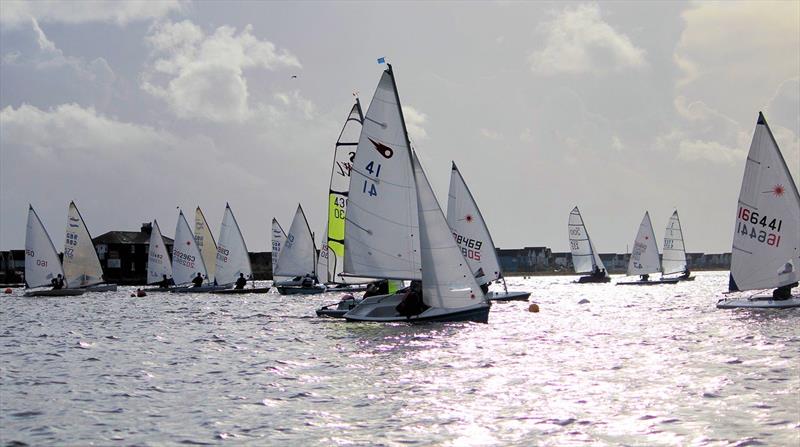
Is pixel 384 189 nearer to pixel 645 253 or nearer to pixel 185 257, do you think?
pixel 185 257

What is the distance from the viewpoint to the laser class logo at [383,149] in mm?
33625

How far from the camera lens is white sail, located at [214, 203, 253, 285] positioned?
81188 mm

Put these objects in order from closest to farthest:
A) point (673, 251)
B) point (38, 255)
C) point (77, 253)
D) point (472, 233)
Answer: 1. point (472, 233)
2. point (38, 255)
3. point (77, 253)
4. point (673, 251)

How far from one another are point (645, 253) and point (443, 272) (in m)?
71.9

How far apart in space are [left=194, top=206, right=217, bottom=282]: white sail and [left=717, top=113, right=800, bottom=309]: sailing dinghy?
6127cm

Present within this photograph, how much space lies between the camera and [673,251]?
324 feet

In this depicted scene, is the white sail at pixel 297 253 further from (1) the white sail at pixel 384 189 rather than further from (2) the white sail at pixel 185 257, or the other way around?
(1) the white sail at pixel 384 189

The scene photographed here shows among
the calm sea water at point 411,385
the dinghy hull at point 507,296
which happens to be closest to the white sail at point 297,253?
the dinghy hull at point 507,296

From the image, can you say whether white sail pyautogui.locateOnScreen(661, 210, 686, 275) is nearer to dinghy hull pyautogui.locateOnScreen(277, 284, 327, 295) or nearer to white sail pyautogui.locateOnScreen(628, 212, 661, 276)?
white sail pyautogui.locateOnScreen(628, 212, 661, 276)

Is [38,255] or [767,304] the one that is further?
[38,255]

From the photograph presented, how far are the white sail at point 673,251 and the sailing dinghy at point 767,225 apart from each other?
2191 inches

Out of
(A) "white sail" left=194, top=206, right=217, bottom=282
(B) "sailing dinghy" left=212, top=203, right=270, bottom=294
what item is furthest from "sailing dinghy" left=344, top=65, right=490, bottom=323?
(A) "white sail" left=194, top=206, right=217, bottom=282

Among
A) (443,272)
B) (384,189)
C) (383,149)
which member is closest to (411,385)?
(443,272)

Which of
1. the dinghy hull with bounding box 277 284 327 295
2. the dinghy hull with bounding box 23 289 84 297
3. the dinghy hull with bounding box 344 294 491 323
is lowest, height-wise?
the dinghy hull with bounding box 344 294 491 323
